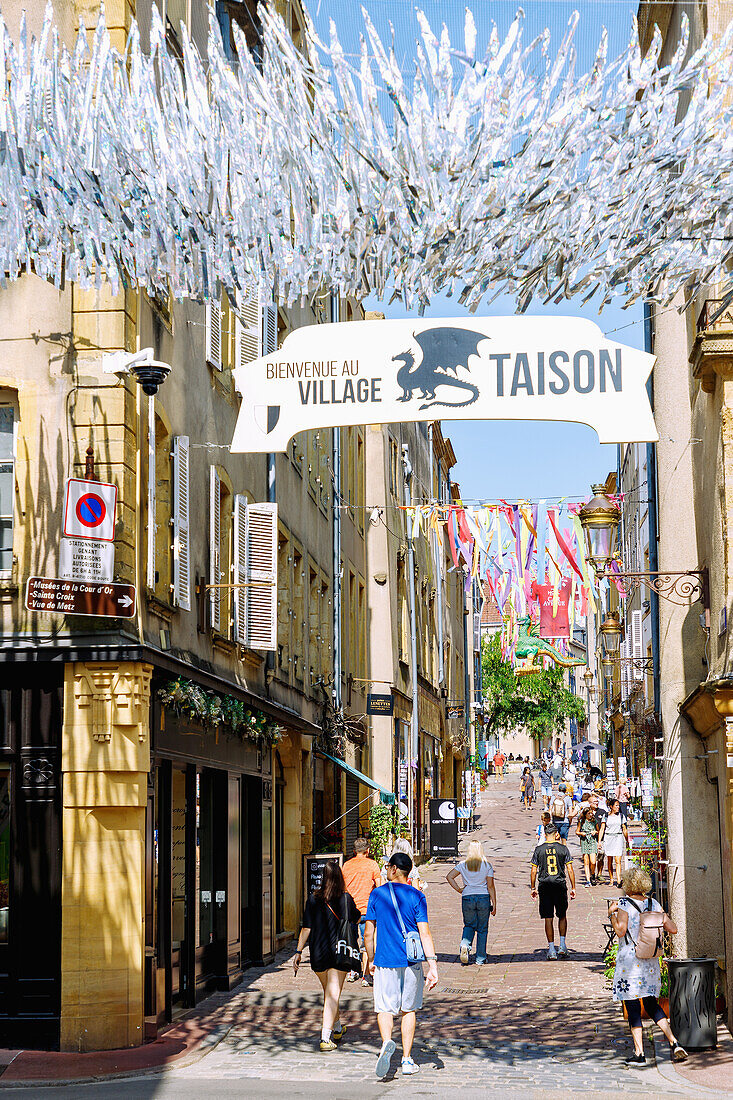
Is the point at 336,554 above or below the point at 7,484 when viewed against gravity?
above

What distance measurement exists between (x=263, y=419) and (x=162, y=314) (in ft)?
19.2

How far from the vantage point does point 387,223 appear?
8672 mm

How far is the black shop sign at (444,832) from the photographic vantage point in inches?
1421

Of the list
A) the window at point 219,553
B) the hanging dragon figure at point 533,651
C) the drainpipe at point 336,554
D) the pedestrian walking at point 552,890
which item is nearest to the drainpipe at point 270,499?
the window at point 219,553

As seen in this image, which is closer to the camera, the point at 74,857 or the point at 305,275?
the point at 305,275

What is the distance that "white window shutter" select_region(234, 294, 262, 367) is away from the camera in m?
18.6

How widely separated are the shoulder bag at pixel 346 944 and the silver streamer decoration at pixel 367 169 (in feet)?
20.6

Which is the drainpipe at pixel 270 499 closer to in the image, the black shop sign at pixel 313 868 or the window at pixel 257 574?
the window at pixel 257 574

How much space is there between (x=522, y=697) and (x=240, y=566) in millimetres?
74734

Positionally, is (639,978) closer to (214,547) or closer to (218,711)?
(218,711)

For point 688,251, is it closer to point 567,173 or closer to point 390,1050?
point 567,173

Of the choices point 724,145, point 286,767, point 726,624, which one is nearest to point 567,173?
point 724,145

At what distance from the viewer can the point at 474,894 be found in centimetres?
1831

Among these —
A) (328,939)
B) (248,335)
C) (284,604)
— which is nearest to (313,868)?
(284,604)
